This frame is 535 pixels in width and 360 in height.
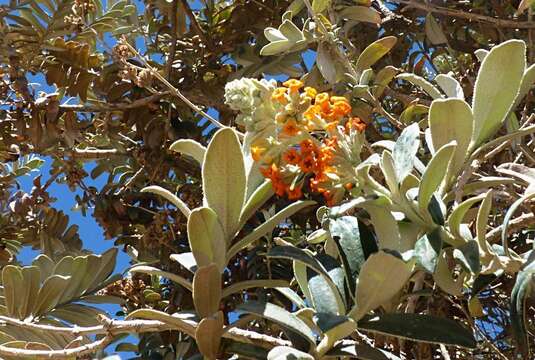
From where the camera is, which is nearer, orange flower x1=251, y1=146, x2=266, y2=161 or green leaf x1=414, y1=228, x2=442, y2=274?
green leaf x1=414, y1=228, x2=442, y2=274

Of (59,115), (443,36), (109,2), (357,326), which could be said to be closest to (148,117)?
(59,115)

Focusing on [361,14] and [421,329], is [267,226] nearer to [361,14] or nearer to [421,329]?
[421,329]

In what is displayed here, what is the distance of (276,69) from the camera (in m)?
2.93

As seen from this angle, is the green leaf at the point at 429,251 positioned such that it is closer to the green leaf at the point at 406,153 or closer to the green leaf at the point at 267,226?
the green leaf at the point at 406,153

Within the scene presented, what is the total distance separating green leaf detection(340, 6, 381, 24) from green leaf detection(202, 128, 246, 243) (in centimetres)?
128

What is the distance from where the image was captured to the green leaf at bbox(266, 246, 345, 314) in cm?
124

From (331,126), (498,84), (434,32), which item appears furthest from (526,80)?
(434,32)

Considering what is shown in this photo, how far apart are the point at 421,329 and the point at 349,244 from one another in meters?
0.22

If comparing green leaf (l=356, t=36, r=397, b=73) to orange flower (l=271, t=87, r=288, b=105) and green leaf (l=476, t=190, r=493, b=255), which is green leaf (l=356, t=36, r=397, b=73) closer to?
orange flower (l=271, t=87, r=288, b=105)

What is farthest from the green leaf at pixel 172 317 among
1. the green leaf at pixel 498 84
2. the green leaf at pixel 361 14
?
the green leaf at pixel 361 14

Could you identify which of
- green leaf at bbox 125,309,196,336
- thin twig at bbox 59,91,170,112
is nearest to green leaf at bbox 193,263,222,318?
green leaf at bbox 125,309,196,336

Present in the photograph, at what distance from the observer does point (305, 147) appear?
4.31 ft

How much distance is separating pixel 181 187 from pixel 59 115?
0.58m

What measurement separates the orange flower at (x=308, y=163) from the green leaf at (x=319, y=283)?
0.14m
